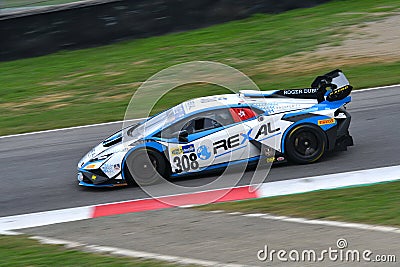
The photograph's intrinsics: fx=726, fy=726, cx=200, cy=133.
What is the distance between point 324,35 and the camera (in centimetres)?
1900

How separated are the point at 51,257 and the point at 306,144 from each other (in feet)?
14.4

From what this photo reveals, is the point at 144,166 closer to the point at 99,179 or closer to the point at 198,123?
the point at 99,179

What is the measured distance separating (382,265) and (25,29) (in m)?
13.6

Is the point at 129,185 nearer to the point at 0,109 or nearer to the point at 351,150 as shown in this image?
the point at 351,150

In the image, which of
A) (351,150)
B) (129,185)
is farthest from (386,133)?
(129,185)

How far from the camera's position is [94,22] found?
18.7 meters

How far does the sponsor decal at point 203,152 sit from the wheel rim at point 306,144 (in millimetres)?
1274

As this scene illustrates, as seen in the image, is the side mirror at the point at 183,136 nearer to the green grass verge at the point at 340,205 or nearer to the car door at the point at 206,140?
the car door at the point at 206,140

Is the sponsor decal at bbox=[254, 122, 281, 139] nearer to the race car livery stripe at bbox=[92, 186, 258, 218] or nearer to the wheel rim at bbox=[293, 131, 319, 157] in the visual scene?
the wheel rim at bbox=[293, 131, 319, 157]

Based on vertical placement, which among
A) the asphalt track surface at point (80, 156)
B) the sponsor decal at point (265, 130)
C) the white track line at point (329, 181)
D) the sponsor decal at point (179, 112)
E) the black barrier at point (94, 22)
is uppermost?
the black barrier at point (94, 22)

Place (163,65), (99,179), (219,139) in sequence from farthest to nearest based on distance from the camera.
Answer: (163,65), (99,179), (219,139)

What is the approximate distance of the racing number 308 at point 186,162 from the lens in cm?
1027

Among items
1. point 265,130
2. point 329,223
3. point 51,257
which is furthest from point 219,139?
point 51,257

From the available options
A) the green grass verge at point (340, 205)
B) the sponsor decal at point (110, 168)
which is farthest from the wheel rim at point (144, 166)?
the green grass verge at point (340, 205)
